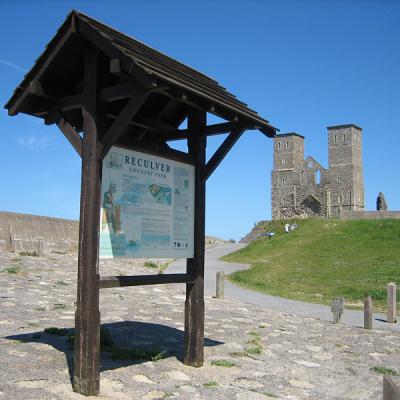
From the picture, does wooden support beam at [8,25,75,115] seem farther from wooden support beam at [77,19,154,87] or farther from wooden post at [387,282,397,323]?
wooden post at [387,282,397,323]

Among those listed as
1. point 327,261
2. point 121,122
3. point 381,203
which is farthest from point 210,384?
point 381,203

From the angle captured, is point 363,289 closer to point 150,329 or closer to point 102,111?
point 150,329

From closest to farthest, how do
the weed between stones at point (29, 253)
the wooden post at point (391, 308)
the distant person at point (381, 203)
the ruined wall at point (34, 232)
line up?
1. the wooden post at point (391, 308)
2. the weed between stones at point (29, 253)
3. the ruined wall at point (34, 232)
4. the distant person at point (381, 203)

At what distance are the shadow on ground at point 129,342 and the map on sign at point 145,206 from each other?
1650 millimetres

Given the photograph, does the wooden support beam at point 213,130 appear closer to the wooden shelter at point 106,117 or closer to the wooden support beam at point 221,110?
the wooden shelter at point 106,117

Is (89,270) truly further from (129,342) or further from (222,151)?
(222,151)

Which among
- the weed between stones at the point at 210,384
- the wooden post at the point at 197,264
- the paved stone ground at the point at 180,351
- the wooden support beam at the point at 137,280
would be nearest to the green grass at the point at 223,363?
the paved stone ground at the point at 180,351

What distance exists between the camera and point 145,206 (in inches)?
281

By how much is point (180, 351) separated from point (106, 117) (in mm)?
4118

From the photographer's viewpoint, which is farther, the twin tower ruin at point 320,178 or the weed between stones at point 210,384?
the twin tower ruin at point 320,178

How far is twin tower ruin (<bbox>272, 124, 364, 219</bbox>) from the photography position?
232 ft

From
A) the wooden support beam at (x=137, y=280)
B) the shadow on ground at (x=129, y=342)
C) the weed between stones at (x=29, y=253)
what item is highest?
the weed between stones at (x=29, y=253)

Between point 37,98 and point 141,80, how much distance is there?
225 cm

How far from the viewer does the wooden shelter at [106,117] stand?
6113 mm
